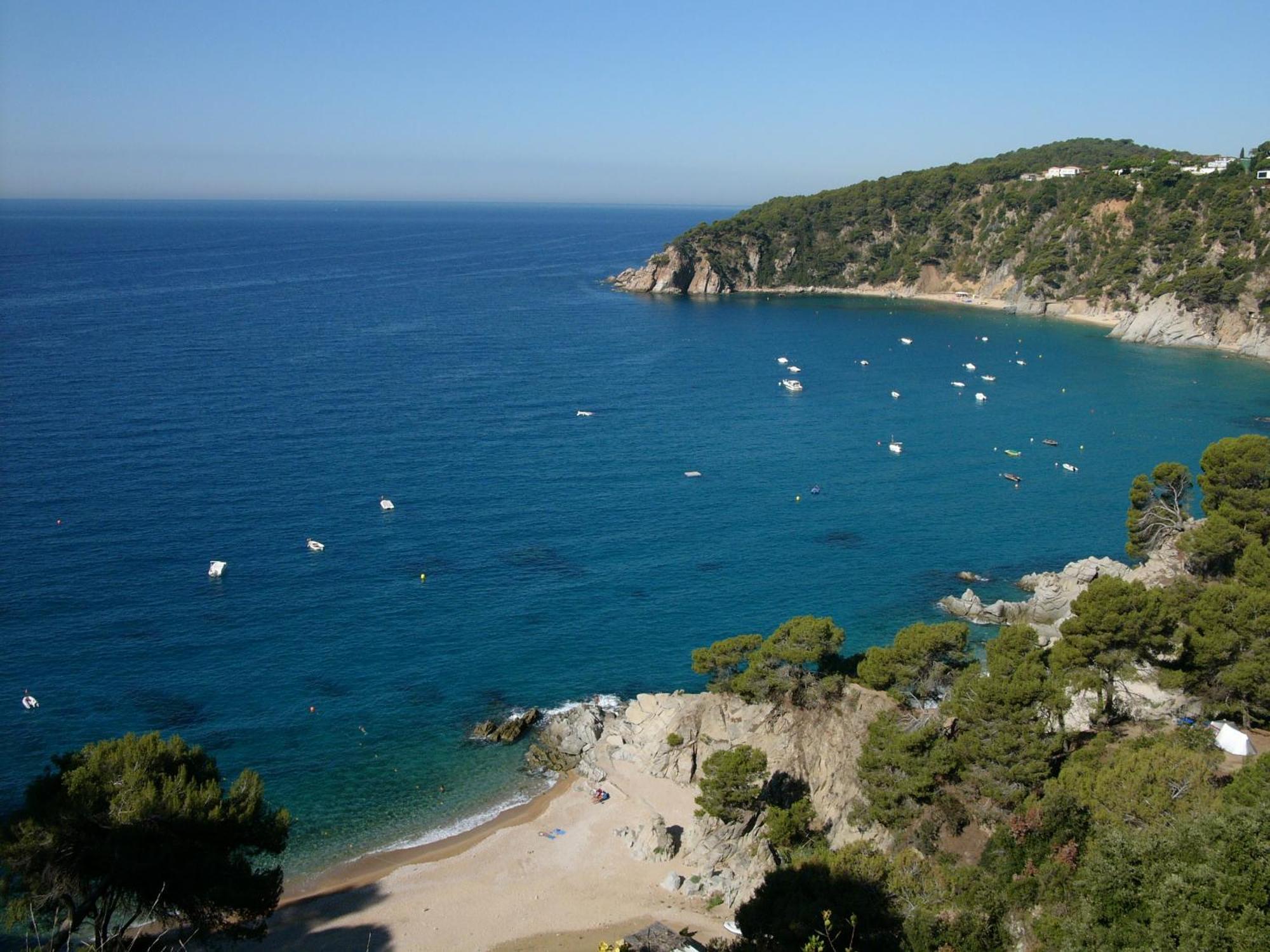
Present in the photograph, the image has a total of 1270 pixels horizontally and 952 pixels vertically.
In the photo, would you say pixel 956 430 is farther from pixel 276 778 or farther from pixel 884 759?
pixel 276 778

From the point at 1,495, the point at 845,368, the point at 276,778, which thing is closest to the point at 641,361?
the point at 845,368

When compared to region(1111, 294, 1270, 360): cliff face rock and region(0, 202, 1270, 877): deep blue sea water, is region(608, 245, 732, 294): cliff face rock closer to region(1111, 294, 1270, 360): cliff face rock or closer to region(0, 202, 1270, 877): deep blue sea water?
region(0, 202, 1270, 877): deep blue sea water

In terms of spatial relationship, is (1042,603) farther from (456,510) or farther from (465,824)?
(456,510)

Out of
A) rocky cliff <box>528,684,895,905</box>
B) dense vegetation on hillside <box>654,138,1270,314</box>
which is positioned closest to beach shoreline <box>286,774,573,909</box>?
rocky cliff <box>528,684,895,905</box>

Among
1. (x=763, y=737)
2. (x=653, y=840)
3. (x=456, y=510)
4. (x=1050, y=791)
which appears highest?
(x=1050, y=791)

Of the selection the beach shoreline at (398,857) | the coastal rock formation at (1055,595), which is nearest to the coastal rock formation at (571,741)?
the beach shoreline at (398,857)

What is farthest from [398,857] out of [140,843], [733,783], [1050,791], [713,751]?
[1050,791]
